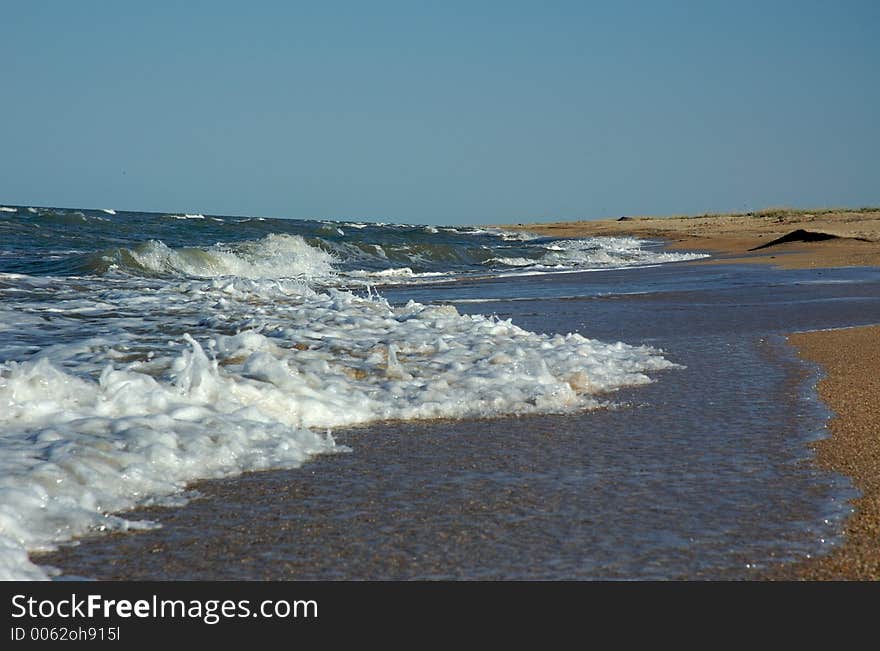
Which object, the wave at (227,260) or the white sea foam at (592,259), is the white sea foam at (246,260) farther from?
the white sea foam at (592,259)

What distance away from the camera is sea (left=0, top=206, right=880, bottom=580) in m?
2.85

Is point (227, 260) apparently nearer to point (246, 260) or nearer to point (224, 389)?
point (246, 260)

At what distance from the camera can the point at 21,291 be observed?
11.3 meters

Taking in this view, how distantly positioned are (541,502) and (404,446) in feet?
3.18

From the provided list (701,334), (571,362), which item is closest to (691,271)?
(701,334)

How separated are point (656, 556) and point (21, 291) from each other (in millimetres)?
10002

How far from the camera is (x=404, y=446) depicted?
4152 mm

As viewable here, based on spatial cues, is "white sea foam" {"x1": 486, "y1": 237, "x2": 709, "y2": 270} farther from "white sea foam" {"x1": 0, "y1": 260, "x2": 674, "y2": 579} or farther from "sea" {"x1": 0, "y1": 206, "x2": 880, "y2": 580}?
"white sea foam" {"x1": 0, "y1": 260, "x2": 674, "y2": 579}

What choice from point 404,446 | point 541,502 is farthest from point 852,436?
point 404,446

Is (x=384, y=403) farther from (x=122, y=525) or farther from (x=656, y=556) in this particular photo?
(x=656, y=556)

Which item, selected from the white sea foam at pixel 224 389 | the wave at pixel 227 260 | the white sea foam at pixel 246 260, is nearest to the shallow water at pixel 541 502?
the white sea foam at pixel 224 389

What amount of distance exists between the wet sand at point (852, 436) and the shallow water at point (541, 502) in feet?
0.26

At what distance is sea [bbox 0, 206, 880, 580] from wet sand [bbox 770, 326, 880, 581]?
8cm

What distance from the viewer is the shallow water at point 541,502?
275 centimetres
